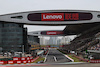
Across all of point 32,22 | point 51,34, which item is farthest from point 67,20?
point 51,34

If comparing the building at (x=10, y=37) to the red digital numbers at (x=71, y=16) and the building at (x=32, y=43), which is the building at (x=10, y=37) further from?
the red digital numbers at (x=71, y=16)

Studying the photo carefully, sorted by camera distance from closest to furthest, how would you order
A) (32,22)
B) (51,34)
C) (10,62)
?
(10,62) < (32,22) < (51,34)

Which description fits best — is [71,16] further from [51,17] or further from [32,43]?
[32,43]

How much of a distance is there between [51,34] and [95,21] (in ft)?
174

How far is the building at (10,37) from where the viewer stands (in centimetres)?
4232

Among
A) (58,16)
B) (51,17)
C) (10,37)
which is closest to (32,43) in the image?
(10,37)

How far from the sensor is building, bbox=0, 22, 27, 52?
42322 mm

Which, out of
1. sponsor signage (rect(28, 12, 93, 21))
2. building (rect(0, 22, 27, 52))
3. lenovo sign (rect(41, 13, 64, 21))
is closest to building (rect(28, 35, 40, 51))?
building (rect(0, 22, 27, 52))

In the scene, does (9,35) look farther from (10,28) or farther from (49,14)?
(49,14)

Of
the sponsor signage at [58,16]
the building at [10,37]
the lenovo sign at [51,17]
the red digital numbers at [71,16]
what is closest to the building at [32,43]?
the building at [10,37]

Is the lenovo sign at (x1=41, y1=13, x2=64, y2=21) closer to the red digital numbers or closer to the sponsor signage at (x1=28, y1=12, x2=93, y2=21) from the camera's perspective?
the sponsor signage at (x1=28, y1=12, x2=93, y2=21)

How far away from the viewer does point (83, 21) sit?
138ft

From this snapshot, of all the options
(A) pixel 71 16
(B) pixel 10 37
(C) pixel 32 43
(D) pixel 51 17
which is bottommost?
(C) pixel 32 43

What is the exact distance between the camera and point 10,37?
42.5 meters
